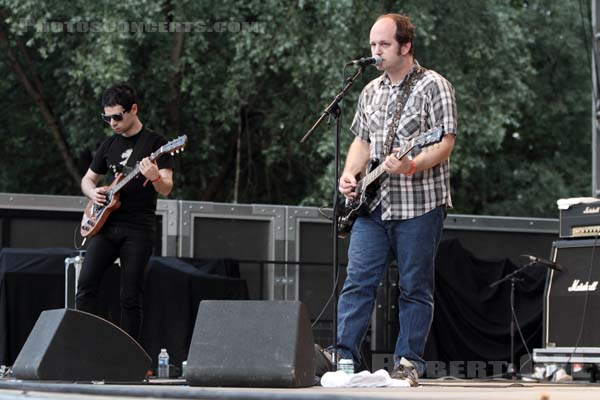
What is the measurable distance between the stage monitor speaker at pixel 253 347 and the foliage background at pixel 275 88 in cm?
934

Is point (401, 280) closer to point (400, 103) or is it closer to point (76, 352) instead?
point (400, 103)

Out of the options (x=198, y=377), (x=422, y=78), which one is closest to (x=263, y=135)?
(x=422, y=78)

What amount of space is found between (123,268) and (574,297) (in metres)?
3.31

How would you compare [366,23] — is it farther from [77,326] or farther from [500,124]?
[77,326]

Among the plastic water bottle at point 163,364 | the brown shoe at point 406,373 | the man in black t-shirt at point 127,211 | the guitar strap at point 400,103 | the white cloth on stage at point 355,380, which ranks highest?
the guitar strap at point 400,103

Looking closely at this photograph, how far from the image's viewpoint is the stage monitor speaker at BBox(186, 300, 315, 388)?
4141mm

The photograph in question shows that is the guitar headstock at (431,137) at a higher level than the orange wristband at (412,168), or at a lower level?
higher

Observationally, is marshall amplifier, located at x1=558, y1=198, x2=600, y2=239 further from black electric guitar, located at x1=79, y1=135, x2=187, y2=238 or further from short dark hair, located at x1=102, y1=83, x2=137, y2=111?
short dark hair, located at x1=102, y1=83, x2=137, y2=111

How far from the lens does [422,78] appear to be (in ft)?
17.5

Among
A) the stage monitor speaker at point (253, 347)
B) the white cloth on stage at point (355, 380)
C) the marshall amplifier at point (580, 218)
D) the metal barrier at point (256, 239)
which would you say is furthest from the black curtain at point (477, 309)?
the stage monitor speaker at point (253, 347)

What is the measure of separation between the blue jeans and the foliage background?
28.0ft

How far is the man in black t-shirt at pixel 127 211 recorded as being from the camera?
629 centimetres

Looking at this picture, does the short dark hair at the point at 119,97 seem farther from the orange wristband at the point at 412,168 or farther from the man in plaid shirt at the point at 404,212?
the orange wristband at the point at 412,168

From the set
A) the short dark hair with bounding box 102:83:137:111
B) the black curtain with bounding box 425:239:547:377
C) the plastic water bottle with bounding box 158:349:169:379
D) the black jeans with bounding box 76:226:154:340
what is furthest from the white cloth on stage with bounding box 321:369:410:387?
the black curtain with bounding box 425:239:547:377
